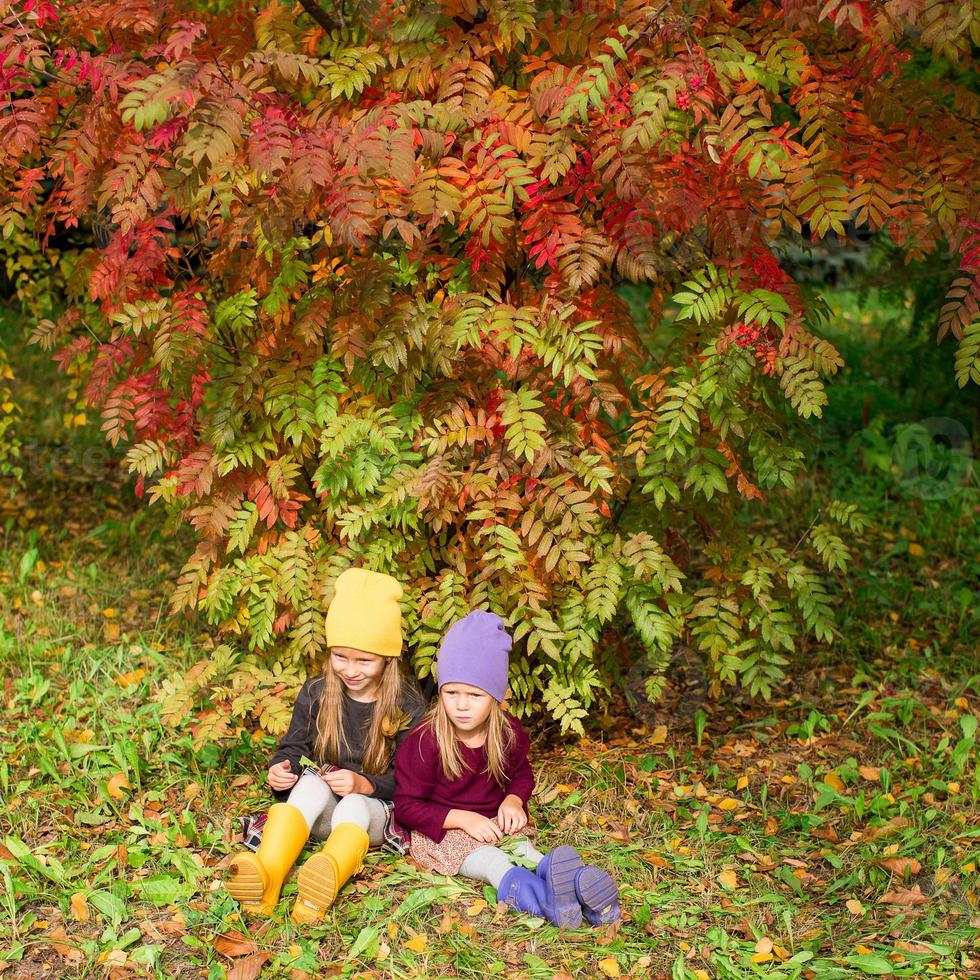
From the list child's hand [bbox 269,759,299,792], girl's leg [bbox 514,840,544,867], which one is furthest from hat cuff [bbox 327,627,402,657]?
girl's leg [bbox 514,840,544,867]

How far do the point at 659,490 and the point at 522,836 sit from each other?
1319mm

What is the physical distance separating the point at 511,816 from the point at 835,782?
1.45 metres

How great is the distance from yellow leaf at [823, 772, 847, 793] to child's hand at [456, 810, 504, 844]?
4.77 ft

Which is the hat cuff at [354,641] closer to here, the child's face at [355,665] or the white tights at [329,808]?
the child's face at [355,665]

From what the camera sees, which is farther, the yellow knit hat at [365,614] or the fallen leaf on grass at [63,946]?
the yellow knit hat at [365,614]

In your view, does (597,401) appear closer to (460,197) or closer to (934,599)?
(460,197)

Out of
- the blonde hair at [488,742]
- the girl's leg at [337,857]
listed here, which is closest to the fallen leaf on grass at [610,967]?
the blonde hair at [488,742]

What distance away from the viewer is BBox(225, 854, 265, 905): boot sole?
3.56 metres

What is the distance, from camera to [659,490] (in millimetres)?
4176

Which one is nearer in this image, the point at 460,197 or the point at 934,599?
the point at 460,197

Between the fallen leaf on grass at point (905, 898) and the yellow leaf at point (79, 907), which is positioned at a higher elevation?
the fallen leaf on grass at point (905, 898)

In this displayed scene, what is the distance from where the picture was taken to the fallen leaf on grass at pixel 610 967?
3.38 meters

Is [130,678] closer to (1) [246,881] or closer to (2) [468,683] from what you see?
(1) [246,881]

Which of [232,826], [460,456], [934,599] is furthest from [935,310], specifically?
[232,826]
